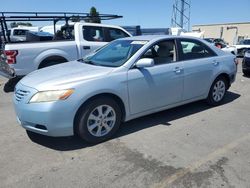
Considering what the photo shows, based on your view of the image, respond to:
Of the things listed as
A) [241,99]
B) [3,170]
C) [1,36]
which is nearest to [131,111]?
[3,170]

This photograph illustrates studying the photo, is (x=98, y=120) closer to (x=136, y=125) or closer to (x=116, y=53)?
(x=136, y=125)

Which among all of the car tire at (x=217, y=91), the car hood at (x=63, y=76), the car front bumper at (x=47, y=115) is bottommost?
the car tire at (x=217, y=91)

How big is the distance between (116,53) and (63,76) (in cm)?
124

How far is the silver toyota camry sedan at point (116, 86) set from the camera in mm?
3824

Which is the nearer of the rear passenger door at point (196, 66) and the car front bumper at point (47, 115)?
the car front bumper at point (47, 115)

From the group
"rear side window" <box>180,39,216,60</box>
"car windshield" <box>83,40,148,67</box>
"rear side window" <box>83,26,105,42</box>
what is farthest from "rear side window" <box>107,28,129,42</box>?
"rear side window" <box>180,39,216,60</box>

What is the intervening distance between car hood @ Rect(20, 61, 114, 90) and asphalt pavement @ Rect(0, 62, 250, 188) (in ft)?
2.99

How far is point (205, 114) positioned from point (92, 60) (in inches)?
95.7

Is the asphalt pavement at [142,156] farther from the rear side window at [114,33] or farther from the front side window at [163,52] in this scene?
the rear side window at [114,33]

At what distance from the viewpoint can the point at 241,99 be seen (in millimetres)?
6703

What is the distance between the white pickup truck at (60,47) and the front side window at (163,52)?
3694 millimetres

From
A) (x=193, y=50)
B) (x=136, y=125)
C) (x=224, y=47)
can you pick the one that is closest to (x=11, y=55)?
(x=136, y=125)

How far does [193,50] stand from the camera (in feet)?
18.2

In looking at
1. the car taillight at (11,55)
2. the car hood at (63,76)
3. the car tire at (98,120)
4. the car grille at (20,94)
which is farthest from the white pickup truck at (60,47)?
the car tire at (98,120)
